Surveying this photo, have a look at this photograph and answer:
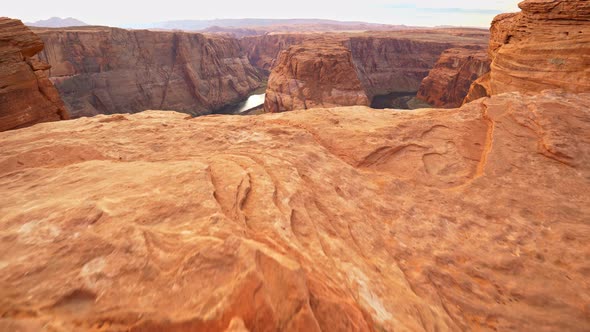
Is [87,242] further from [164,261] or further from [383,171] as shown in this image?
[383,171]

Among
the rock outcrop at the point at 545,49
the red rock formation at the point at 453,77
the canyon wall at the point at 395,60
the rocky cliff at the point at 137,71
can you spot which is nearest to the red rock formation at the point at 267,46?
the canyon wall at the point at 395,60

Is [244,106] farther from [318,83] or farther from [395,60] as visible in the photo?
[395,60]

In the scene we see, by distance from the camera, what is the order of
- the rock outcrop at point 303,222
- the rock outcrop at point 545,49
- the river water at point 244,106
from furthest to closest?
the river water at point 244,106
the rock outcrop at point 545,49
the rock outcrop at point 303,222

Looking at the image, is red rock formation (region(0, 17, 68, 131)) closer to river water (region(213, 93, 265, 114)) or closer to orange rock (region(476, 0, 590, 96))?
orange rock (region(476, 0, 590, 96))

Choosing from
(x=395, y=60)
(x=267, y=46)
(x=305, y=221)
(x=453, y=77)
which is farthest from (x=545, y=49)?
(x=267, y=46)

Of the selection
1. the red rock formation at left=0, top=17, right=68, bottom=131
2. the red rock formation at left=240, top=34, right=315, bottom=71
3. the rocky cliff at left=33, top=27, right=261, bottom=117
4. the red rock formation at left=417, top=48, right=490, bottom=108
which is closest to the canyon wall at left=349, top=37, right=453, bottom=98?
the red rock formation at left=417, top=48, right=490, bottom=108

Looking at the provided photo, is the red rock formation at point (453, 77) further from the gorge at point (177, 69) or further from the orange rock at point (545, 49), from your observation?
the orange rock at point (545, 49)
